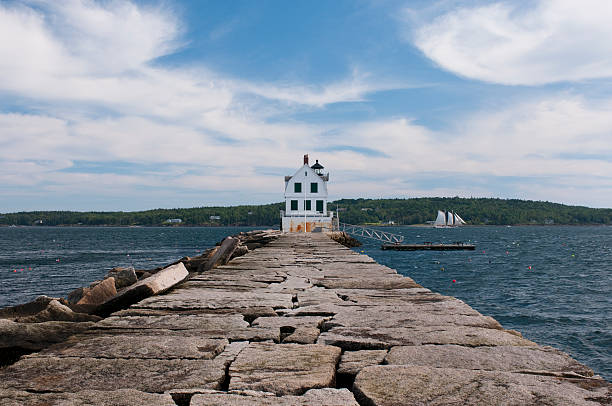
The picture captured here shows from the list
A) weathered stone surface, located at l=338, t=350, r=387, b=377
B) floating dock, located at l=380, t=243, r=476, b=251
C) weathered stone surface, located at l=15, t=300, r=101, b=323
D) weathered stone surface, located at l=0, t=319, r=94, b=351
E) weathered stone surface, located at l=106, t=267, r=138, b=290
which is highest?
weathered stone surface, located at l=338, t=350, r=387, b=377

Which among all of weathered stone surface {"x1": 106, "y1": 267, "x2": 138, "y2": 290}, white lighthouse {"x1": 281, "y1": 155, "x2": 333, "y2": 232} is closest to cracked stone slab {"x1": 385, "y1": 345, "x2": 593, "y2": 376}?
weathered stone surface {"x1": 106, "y1": 267, "x2": 138, "y2": 290}

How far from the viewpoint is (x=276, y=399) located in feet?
6.88

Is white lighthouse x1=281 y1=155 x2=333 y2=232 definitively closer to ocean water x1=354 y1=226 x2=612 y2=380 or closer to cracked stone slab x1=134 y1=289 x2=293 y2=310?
ocean water x1=354 y1=226 x2=612 y2=380

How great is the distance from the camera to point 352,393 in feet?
7.12

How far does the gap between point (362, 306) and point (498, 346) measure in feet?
4.63

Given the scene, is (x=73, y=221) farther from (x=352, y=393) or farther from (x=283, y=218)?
(x=352, y=393)

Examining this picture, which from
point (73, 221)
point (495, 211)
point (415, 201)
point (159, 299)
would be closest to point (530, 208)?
point (495, 211)

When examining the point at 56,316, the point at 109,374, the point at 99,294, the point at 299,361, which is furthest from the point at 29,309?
the point at 299,361

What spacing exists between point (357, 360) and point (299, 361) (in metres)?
0.33

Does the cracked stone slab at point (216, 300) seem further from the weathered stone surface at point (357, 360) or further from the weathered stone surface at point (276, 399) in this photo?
the weathered stone surface at point (276, 399)

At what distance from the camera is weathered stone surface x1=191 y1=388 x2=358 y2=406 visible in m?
2.04

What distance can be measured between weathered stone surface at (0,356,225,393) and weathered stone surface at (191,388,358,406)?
165mm

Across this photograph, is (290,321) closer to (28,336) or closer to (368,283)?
(28,336)

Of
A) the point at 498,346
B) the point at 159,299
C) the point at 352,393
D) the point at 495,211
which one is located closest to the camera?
the point at 352,393
